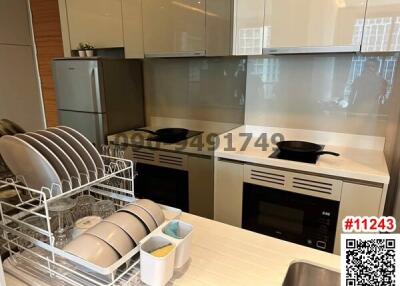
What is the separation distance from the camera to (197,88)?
247cm

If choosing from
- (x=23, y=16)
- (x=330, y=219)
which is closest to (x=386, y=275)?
(x=330, y=219)

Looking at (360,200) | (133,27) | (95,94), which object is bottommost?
(360,200)

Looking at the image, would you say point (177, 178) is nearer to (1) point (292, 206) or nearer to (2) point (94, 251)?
(1) point (292, 206)

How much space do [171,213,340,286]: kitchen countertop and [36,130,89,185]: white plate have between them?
40cm

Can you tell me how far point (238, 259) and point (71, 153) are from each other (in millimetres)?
605

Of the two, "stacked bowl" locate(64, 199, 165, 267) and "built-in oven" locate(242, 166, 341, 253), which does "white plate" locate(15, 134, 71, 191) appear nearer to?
"stacked bowl" locate(64, 199, 165, 267)

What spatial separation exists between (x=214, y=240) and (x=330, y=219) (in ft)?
3.21

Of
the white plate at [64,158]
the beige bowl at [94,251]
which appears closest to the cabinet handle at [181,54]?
the white plate at [64,158]

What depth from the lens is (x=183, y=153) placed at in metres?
2.02

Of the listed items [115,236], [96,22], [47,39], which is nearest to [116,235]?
[115,236]

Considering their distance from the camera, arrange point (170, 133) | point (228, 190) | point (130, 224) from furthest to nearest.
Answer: point (170, 133)
point (228, 190)
point (130, 224)

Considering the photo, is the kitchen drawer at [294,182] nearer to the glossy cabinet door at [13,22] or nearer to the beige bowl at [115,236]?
the beige bowl at [115,236]

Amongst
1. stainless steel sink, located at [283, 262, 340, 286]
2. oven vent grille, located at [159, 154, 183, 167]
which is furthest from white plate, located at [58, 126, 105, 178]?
oven vent grille, located at [159, 154, 183, 167]

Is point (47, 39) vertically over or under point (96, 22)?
under
